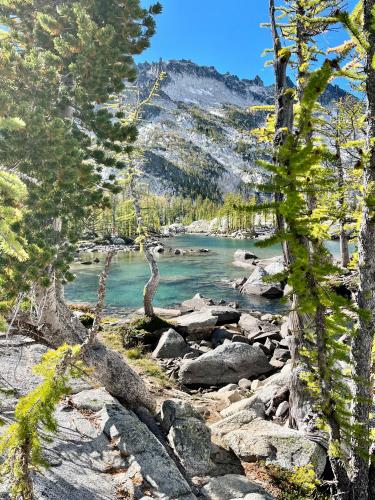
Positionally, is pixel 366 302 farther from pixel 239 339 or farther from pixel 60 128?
pixel 239 339

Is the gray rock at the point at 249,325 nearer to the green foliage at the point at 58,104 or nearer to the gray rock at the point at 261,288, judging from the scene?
the gray rock at the point at 261,288

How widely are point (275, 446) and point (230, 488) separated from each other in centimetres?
176

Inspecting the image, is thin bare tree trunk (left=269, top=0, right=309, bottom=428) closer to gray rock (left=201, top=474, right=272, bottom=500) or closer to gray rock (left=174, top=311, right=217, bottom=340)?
gray rock (left=201, top=474, right=272, bottom=500)

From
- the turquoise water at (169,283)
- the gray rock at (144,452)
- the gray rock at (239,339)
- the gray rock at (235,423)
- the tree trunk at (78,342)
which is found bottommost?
the turquoise water at (169,283)

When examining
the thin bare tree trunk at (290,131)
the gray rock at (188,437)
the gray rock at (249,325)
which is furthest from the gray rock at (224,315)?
the gray rock at (188,437)

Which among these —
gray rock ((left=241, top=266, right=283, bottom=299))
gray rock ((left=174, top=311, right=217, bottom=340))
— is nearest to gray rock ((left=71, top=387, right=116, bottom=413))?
gray rock ((left=174, top=311, right=217, bottom=340))

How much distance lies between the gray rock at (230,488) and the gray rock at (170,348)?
32.1 feet

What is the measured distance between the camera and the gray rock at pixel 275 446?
8117 millimetres

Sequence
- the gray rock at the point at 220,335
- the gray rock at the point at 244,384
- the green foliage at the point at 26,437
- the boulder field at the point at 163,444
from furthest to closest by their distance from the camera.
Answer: the gray rock at the point at 220,335
the gray rock at the point at 244,384
the boulder field at the point at 163,444
the green foliage at the point at 26,437

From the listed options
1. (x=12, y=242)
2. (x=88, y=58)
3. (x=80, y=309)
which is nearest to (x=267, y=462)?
(x=12, y=242)

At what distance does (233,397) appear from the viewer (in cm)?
1287

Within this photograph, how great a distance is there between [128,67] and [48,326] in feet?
26.6

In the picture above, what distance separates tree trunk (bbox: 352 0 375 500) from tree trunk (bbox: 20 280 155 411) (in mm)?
5739

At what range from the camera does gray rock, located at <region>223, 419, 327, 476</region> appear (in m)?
8.12
